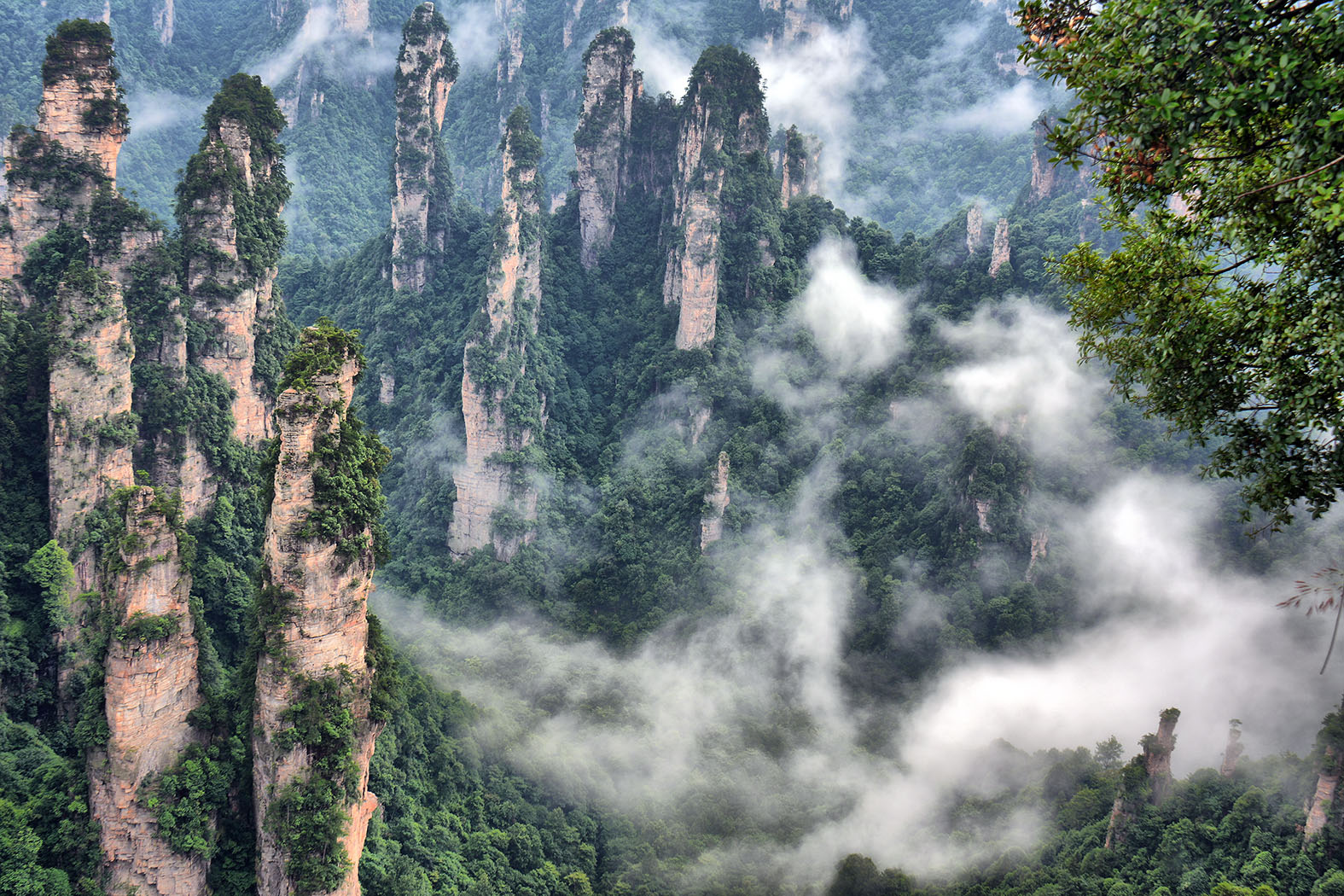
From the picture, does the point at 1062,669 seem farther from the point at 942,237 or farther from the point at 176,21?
the point at 176,21

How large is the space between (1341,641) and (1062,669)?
1337 cm

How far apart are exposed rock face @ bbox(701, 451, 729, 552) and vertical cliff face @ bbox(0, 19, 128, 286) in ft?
130

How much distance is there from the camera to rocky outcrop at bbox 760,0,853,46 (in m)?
126

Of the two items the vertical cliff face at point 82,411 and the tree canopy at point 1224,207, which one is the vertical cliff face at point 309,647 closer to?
the vertical cliff face at point 82,411

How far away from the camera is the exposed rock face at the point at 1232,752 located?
1513 inches

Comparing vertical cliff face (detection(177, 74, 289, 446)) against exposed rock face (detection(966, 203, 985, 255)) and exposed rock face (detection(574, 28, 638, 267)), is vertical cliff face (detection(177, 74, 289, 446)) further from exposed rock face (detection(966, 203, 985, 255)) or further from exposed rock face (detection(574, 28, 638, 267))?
exposed rock face (detection(966, 203, 985, 255))

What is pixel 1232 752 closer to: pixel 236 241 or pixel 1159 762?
pixel 1159 762

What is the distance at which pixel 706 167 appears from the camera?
74.1m

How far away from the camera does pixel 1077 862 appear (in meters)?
38.4

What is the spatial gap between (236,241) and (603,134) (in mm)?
46077

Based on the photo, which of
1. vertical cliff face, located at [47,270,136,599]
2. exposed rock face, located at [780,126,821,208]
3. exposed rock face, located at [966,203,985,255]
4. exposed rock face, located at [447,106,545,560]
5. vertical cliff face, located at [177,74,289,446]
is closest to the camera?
vertical cliff face, located at [47,270,136,599]

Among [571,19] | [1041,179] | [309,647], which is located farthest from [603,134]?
[571,19]

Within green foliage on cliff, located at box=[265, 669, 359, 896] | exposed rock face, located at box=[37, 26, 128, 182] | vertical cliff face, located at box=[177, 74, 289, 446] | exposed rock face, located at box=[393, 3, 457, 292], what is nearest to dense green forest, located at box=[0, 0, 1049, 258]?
exposed rock face, located at box=[393, 3, 457, 292]

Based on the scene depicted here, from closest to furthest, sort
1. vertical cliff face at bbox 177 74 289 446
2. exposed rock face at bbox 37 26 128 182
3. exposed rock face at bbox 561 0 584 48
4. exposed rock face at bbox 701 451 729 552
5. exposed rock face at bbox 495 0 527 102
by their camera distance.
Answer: exposed rock face at bbox 37 26 128 182 < vertical cliff face at bbox 177 74 289 446 < exposed rock face at bbox 701 451 729 552 < exposed rock face at bbox 495 0 527 102 < exposed rock face at bbox 561 0 584 48
